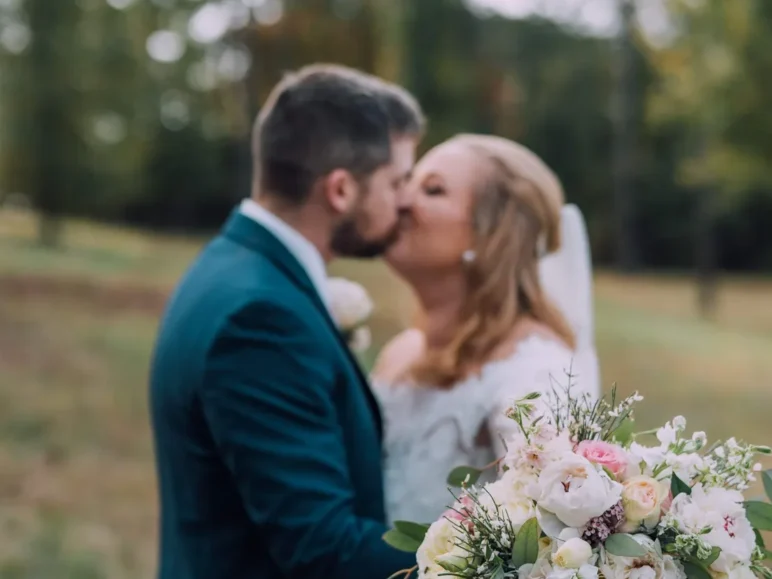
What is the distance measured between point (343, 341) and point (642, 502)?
1.06 metres

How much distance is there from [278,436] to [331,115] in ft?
2.79

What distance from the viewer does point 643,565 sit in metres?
1.38

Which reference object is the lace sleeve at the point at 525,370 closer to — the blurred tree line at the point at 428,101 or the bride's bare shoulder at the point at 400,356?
the bride's bare shoulder at the point at 400,356

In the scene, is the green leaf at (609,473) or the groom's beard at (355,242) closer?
the green leaf at (609,473)

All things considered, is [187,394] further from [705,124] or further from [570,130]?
[570,130]

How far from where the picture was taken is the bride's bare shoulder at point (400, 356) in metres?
2.88

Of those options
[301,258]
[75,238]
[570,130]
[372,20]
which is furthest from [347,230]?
[570,130]

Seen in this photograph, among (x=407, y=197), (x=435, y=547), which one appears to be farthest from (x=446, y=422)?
(x=435, y=547)

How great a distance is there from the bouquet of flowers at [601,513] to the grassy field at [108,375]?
18.3 ft

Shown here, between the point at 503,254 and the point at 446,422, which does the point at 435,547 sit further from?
the point at 503,254

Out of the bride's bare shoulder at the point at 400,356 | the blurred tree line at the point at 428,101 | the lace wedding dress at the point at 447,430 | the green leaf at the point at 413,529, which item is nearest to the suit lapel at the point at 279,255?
the lace wedding dress at the point at 447,430

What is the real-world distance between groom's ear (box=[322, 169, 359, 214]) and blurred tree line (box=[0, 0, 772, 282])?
9.91 m

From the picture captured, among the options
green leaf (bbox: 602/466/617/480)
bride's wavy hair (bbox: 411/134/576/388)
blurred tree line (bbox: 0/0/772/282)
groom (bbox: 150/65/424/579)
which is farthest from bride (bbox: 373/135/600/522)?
blurred tree line (bbox: 0/0/772/282)

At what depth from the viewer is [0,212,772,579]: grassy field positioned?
7.07 meters
